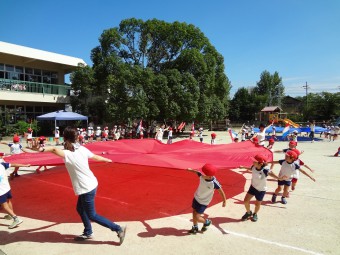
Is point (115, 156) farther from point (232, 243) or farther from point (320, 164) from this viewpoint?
point (320, 164)

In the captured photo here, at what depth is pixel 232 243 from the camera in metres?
4.30

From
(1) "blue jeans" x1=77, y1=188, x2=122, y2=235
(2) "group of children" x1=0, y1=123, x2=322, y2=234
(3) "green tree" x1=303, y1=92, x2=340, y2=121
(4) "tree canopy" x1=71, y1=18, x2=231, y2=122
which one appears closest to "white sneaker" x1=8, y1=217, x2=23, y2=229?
(2) "group of children" x1=0, y1=123, x2=322, y2=234

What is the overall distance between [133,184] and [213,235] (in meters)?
3.81

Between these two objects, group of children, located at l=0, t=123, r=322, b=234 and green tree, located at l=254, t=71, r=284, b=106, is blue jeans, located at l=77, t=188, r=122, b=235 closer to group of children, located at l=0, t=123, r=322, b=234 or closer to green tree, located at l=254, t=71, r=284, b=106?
group of children, located at l=0, t=123, r=322, b=234

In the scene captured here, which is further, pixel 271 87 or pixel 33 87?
pixel 271 87

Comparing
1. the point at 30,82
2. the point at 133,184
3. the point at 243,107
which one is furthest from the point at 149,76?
the point at 243,107

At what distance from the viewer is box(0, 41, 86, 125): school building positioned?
22.7 meters

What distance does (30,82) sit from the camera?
23703 mm

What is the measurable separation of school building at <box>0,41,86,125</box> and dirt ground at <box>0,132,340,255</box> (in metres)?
20.2

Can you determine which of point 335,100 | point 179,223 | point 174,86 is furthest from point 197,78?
point 335,100

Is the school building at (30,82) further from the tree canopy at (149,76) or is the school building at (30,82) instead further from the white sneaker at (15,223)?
the white sneaker at (15,223)

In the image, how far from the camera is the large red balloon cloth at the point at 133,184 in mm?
5668

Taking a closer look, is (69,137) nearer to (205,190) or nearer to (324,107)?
(205,190)

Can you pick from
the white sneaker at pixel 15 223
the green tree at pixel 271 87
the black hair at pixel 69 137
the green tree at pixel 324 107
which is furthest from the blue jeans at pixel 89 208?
the green tree at pixel 271 87
